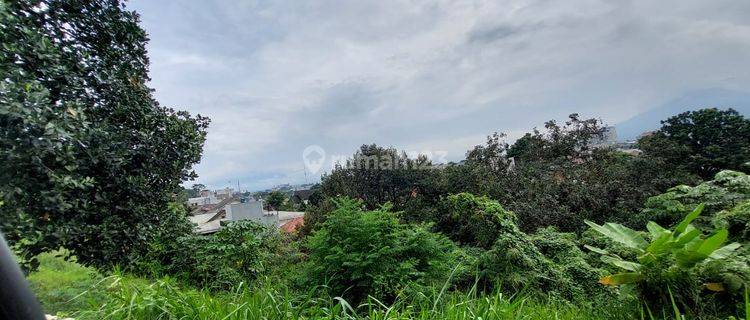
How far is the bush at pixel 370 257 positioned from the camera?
4156 mm

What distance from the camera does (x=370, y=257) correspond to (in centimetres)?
418

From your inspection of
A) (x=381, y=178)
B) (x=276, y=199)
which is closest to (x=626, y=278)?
(x=381, y=178)

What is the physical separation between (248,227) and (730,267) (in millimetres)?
5152

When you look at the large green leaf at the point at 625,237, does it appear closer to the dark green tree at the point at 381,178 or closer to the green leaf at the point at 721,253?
the green leaf at the point at 721,253

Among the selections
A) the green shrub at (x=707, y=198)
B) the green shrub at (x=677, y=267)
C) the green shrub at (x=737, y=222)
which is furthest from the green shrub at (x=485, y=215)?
the green shrub at (x=677, y=267)

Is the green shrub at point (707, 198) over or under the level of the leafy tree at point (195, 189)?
under

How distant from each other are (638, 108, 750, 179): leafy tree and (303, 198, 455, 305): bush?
1194 centimetres

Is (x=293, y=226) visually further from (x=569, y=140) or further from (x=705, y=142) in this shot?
(x=705, y=142)

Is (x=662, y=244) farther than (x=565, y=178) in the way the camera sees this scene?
No

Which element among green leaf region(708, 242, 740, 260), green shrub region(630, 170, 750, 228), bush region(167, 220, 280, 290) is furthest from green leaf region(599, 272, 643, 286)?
bush region(167, 220, 280, 290)

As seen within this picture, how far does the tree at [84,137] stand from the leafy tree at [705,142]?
48.1 feet

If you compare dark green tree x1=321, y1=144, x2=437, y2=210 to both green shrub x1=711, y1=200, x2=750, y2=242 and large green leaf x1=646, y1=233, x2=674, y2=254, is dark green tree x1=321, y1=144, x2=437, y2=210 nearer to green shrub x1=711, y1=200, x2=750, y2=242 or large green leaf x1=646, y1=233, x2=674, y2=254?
green shrub x1=711, y1=200, x2=750, y2=242

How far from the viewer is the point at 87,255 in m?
3.56

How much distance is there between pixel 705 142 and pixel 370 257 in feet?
63.0
